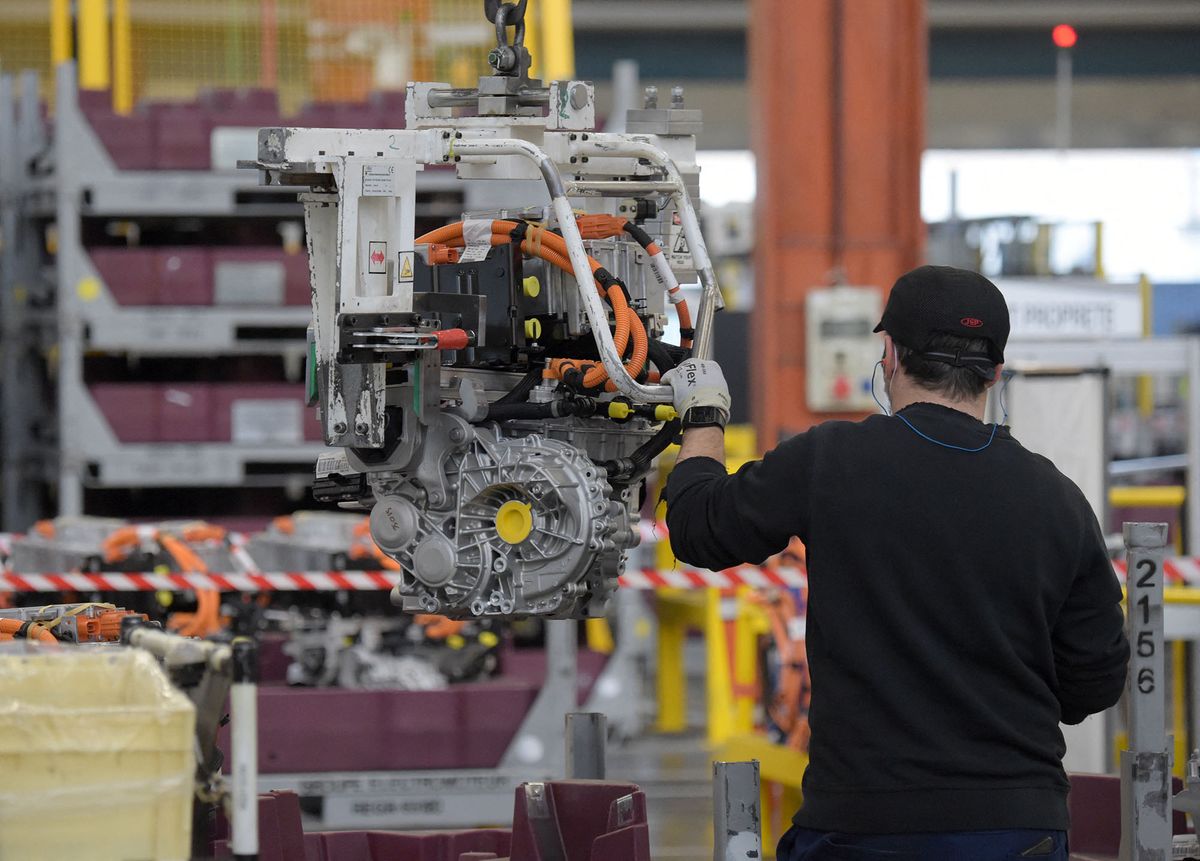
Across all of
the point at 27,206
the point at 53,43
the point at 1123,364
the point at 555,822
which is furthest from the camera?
the point at 53,43

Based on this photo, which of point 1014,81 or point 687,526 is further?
point 1014,81

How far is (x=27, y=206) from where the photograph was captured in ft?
30.0

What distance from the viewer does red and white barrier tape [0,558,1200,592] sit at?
257 inches

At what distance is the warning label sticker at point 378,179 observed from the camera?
362 centimetres

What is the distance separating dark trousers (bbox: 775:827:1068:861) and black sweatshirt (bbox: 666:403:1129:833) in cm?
2

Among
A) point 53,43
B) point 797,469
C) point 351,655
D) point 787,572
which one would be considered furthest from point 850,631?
point 53,43

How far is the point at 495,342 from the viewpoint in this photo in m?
3.79

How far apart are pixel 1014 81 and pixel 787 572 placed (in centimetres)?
1571

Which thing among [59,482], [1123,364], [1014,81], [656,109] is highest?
[1014,81]

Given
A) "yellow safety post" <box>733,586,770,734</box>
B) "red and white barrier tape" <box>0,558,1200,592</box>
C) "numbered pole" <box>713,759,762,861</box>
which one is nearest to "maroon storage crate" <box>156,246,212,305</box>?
"red and white barrier tape" <box>0,558,1200,592</box>

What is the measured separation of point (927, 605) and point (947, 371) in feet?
1.40

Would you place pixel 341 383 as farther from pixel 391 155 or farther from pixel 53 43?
pixel 53 43

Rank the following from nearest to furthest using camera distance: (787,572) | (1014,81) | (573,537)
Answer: (573,537) < (787,572) < (1014,81)

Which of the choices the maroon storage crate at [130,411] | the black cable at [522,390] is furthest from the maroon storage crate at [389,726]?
the black cable at [522,390]
